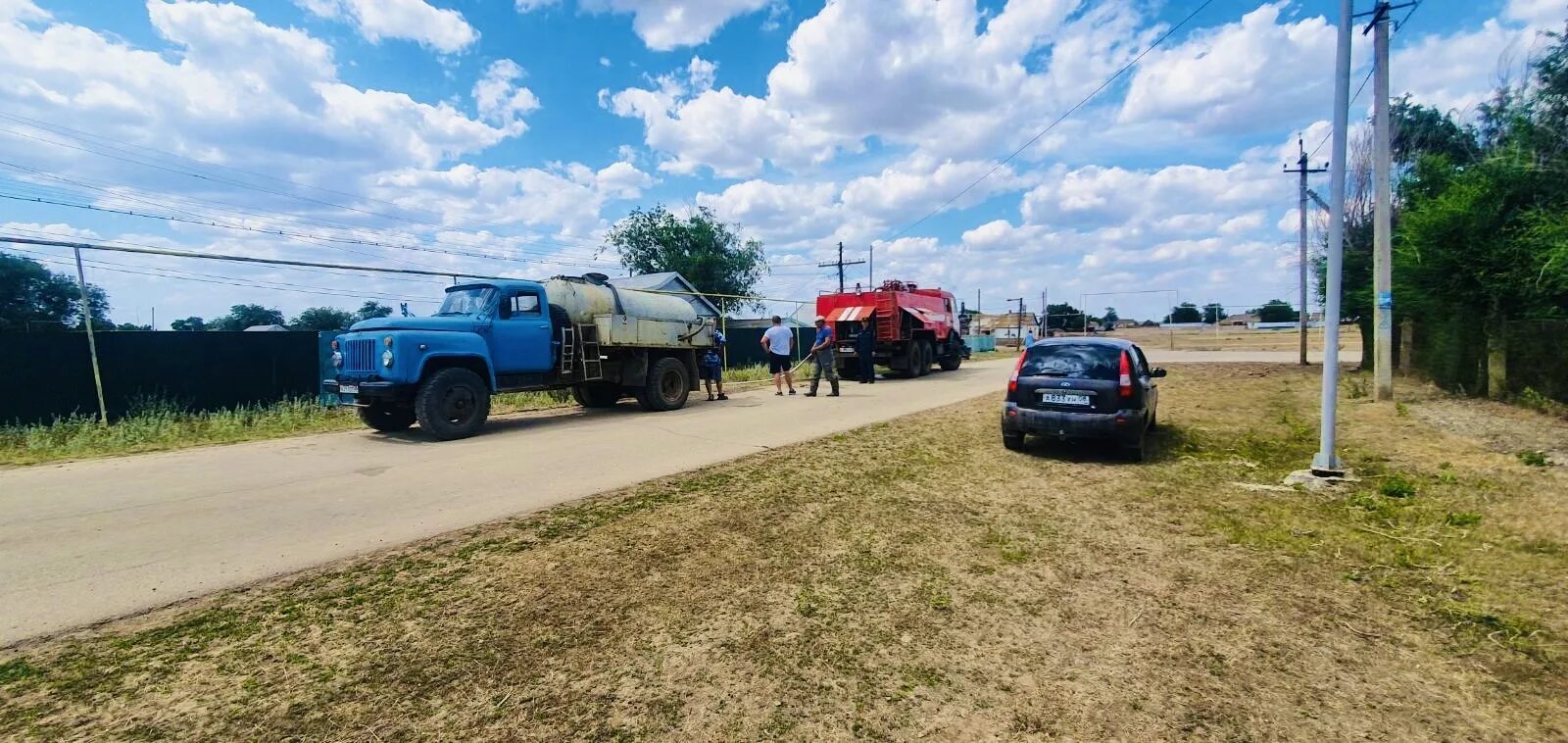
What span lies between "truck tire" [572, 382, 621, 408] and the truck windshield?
2822mm

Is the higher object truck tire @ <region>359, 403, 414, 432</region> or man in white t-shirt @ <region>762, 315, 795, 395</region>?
man in white t-shirt @ <region>762, 315, 795, 395</region>

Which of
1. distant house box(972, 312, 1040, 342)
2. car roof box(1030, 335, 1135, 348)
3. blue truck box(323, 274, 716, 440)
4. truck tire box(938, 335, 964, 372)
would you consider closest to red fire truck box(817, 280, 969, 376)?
truck tire box(938, 335, 964, 372)

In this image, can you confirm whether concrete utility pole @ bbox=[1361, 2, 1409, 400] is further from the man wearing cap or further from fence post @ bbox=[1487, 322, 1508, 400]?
the man wearing cap

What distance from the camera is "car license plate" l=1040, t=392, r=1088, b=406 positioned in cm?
691

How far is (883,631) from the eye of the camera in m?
3.13

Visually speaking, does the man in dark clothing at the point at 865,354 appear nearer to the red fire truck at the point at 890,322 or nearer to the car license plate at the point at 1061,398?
the red fire truck at the point at 890,322

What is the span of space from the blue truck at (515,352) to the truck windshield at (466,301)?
0.02 metres

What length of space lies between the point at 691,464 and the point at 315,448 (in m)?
5.09

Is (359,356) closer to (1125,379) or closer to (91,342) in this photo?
(91,342)

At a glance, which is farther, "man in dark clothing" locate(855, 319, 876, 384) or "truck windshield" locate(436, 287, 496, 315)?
"man in dark clothing" locate(855, 319, 876, 384)

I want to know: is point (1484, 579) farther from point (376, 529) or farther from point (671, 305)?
point (671, 305)

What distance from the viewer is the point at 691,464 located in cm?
681

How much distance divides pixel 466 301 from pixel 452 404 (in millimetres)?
2027

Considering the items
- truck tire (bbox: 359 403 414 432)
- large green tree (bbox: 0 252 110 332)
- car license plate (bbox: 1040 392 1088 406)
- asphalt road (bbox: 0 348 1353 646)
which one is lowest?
asphalt road (bbox: 0 348 1353 646)
